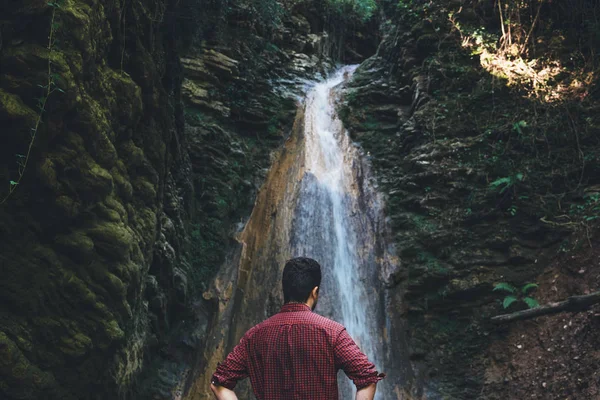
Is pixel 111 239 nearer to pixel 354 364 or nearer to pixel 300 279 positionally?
pixel 300 279

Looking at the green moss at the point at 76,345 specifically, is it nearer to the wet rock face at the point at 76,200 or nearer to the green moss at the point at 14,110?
the wet rock face at the point at 76,200

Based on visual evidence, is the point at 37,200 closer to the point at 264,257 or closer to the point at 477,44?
the point at 264,257

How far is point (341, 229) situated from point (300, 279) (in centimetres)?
783

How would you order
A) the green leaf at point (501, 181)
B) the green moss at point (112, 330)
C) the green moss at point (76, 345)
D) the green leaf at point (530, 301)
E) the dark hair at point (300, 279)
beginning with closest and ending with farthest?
the dark hair at point (300, 279)
the green moss at point (76, 345)
the green moss at point (112, 330)
the green leaf at point (530, 301)
the green leaf at point (501, 181)

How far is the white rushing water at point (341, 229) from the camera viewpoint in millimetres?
9039

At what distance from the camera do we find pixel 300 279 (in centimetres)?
252

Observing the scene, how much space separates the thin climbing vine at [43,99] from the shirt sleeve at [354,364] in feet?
9.54

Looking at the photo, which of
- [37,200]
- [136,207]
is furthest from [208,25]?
[37,200]

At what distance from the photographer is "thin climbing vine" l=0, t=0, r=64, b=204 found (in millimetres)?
3889

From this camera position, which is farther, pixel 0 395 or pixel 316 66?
pixel 316 66

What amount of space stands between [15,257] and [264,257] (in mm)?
5944

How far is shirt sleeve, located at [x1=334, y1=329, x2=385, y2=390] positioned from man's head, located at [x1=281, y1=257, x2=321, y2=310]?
279 mm

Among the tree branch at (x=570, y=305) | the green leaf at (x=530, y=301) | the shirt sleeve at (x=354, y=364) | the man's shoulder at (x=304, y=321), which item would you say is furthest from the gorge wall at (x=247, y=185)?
the shirt sleeve at (x=354, y=364)

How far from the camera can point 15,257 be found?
4.07 meters
